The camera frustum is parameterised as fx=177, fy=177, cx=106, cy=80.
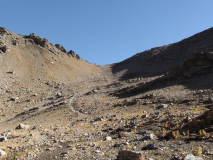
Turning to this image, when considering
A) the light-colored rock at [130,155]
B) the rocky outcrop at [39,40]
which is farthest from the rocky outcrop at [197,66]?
the rocky outcrop at [39,40]

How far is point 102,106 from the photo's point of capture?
23.7 metres

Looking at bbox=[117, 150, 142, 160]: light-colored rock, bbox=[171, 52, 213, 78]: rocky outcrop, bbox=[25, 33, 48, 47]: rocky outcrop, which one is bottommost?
bbox=[117, 150, 142, 160]: light-colored rock

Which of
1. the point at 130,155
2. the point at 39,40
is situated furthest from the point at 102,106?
the point at 39,40

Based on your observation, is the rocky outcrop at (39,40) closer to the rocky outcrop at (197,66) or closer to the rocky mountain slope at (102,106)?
the rocky mountain slope at (102,106)

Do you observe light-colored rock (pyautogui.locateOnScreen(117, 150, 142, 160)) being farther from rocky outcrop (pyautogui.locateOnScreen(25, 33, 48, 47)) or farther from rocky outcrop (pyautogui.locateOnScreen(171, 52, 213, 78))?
rocky outcrop (pyautogui.locateOnScreen(25, 33, 48, 47))

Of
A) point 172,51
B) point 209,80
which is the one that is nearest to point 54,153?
point 209,80

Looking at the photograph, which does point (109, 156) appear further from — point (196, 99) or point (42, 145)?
point (196, 99)

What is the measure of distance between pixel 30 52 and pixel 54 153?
5019cm

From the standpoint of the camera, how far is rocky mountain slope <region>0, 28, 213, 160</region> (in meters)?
8.69

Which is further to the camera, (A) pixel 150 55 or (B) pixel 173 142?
(A) pixel 150 55

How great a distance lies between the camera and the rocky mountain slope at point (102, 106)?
8688 mm

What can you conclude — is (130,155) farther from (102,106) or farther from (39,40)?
(39,40)

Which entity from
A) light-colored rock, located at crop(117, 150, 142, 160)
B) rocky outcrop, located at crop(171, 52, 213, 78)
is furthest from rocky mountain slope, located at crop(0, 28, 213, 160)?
rocky outcrop, located at crop(171, 52, 213, 78)

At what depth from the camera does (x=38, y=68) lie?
47812 millimetres
